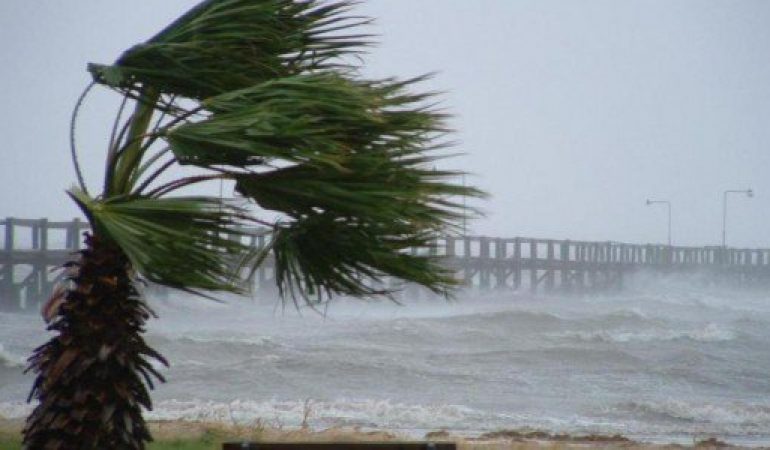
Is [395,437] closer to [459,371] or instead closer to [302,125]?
[302,125]

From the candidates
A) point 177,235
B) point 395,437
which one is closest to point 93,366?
point 177,235

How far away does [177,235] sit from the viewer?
17.3 ft

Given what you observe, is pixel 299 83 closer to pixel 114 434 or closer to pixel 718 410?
pixel 114 434

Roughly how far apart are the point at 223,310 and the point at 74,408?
39992mm

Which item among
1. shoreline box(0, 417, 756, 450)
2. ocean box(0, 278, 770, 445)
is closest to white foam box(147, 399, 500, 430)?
ocean box(0, 278, 770, 445)

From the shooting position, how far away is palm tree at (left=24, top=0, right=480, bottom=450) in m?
5.57

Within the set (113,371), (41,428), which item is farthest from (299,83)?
(41,428)

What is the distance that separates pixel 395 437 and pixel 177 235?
709cm

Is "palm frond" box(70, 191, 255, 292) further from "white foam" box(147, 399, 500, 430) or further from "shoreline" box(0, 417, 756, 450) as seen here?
"white foam" box(147, 399, 500, 430)

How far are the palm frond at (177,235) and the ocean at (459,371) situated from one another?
0.66 m

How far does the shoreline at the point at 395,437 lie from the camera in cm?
1070

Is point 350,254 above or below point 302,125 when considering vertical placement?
→ below

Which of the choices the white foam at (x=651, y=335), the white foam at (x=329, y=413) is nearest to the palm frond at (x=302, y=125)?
the white foam at (x=329, y=413)

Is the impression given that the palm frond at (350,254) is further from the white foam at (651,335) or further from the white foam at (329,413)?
the white foam at (651,335)
